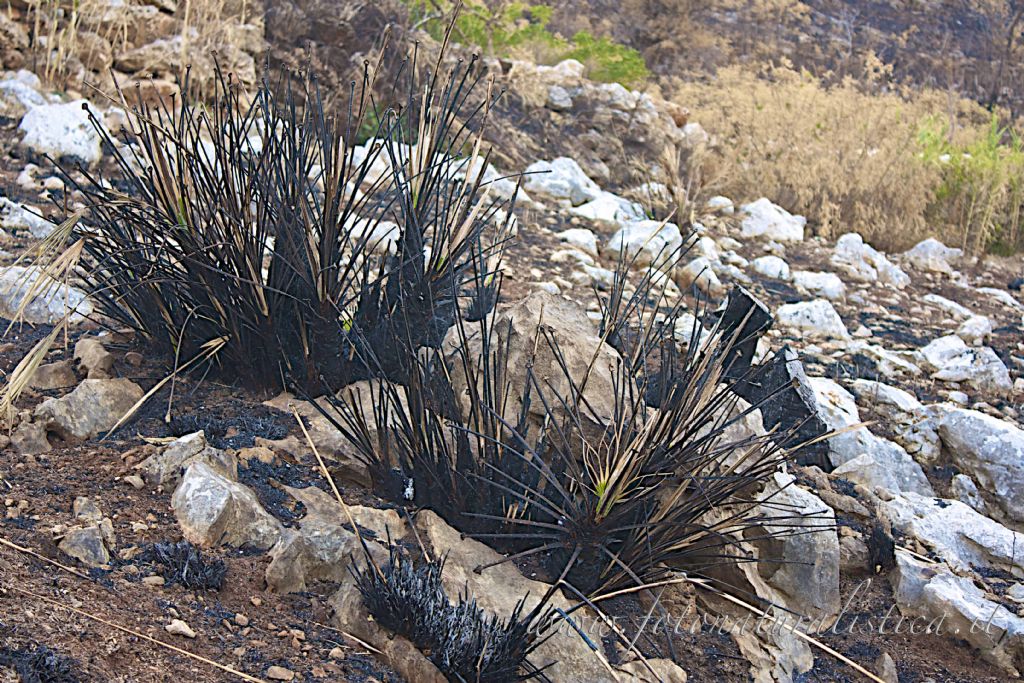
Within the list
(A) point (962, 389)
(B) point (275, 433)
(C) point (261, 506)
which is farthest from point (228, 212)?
(A) point (962, 389)

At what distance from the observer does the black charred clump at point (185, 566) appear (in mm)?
1871

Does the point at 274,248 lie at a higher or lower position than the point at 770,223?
higher

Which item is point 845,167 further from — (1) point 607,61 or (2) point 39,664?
(2) point 39,664

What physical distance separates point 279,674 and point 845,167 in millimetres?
7059

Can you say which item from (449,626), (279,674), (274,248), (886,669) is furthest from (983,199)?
(279,674)

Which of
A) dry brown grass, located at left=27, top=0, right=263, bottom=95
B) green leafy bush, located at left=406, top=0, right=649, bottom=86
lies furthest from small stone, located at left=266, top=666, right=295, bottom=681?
green leafy bush, located at left=406, top=0, right=649, bottom=86

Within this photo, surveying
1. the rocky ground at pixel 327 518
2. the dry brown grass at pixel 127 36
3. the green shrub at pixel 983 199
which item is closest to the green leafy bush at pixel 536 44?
the dry brown grass at pixel 127 36

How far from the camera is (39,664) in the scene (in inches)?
58.1

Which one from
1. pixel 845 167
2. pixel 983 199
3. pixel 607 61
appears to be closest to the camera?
pixel 983 199

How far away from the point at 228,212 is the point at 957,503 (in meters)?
2.58

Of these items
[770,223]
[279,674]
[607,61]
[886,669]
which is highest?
[607,61]

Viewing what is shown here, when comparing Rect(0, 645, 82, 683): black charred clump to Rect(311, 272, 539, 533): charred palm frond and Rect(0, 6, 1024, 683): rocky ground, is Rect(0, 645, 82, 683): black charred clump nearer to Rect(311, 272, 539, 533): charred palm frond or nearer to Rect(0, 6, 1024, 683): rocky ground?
Rect(0, 6, 1024, 683): rocky ground

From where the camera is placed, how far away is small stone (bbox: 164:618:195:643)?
1718 millimetres

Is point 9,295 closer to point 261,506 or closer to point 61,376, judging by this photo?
point 61,376
